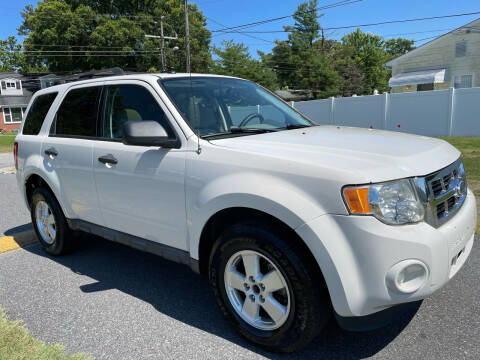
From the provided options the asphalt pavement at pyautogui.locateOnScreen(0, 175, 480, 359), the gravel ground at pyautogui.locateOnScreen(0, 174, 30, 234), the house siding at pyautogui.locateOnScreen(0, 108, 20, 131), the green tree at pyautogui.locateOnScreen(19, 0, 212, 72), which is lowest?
the house siding at pyautogui.locateOnScreen(0, 108, 20, 131)

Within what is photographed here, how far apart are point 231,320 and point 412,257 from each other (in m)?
1.31

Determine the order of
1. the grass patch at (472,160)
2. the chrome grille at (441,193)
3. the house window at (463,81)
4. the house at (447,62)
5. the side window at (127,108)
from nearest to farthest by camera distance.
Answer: the chrome grille at (441,193) → the side window at (127,108) → the grass patch at (472,160) → the house at (447,62) → the house window at (463,81)

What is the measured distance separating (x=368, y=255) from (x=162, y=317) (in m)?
1.79

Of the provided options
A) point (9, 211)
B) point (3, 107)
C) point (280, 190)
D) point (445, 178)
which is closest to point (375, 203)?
point (280, 190)

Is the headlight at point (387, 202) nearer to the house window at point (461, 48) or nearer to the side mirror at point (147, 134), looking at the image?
the side mirror at point (147, 134)

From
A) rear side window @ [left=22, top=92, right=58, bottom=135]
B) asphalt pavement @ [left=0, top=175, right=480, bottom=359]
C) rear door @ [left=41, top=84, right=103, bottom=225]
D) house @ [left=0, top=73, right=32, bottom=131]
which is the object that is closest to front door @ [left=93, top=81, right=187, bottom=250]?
rear door @ [left=41, top=84, right=103, bottom=225]

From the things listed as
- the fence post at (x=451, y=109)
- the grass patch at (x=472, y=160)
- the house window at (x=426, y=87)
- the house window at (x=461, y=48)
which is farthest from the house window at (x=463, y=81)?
the grass patch at (x=472, y=160)

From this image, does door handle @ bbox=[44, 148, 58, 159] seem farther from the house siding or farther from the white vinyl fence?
the house siding

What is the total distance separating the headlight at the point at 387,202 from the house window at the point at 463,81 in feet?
85.9

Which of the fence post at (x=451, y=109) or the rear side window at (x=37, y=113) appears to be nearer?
the rear side window at (x=37, y=113)

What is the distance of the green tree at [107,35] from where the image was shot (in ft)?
136

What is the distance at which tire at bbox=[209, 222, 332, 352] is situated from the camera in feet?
7.93

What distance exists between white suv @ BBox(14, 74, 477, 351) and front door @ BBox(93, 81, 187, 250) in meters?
0.01

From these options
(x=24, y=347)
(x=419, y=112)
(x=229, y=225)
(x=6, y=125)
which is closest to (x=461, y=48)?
(x=419, y=112)
